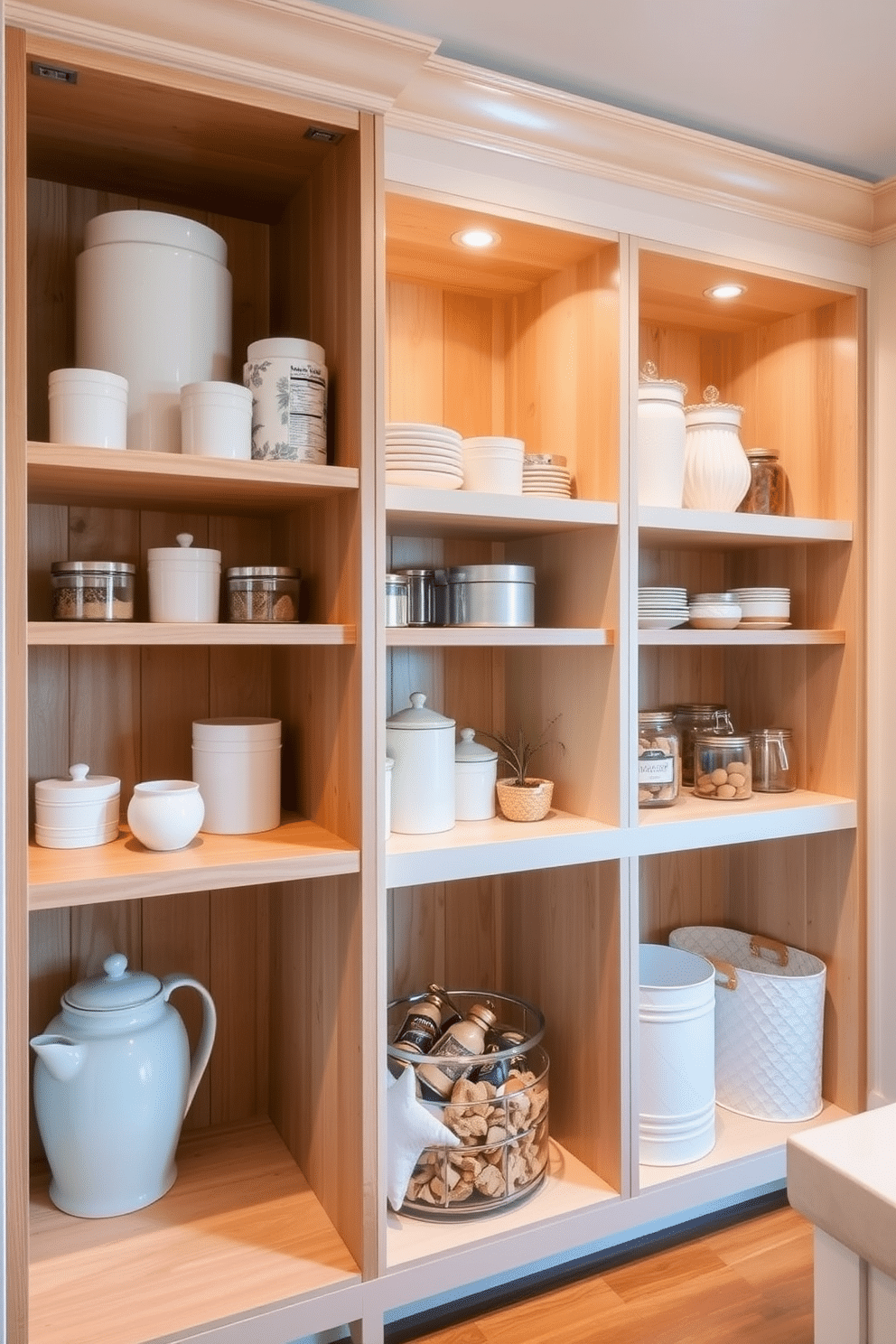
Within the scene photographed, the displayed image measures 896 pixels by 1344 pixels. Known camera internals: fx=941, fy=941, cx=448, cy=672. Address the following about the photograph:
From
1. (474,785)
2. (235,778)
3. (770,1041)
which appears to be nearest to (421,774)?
(474,785)

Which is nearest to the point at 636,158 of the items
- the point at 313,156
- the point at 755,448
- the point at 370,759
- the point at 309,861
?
the point at 313,156

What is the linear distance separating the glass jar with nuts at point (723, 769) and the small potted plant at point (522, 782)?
400 millimetres

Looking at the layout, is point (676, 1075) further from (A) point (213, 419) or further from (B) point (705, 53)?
(B) point (705, 53)

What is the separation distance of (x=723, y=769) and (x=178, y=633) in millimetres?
1306

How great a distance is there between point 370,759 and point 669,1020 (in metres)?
0.92

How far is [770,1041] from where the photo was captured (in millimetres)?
2115

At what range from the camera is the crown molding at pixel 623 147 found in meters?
1.60

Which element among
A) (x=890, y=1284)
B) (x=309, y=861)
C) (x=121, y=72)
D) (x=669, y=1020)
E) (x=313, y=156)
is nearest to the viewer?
(x=890, y=1284)

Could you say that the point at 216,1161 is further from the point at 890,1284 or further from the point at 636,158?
the point at 636,158

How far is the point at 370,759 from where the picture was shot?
5.01 ft

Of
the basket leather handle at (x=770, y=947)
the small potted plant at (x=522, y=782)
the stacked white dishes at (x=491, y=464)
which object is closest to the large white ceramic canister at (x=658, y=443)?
the stacked white dishes at (x=491, y=464)

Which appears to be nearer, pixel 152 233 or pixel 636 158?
pixel 152 233

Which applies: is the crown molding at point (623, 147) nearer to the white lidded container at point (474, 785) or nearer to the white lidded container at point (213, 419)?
the white lidded container at point (213, 419)

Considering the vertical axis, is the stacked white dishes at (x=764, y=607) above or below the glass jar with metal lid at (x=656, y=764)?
above
